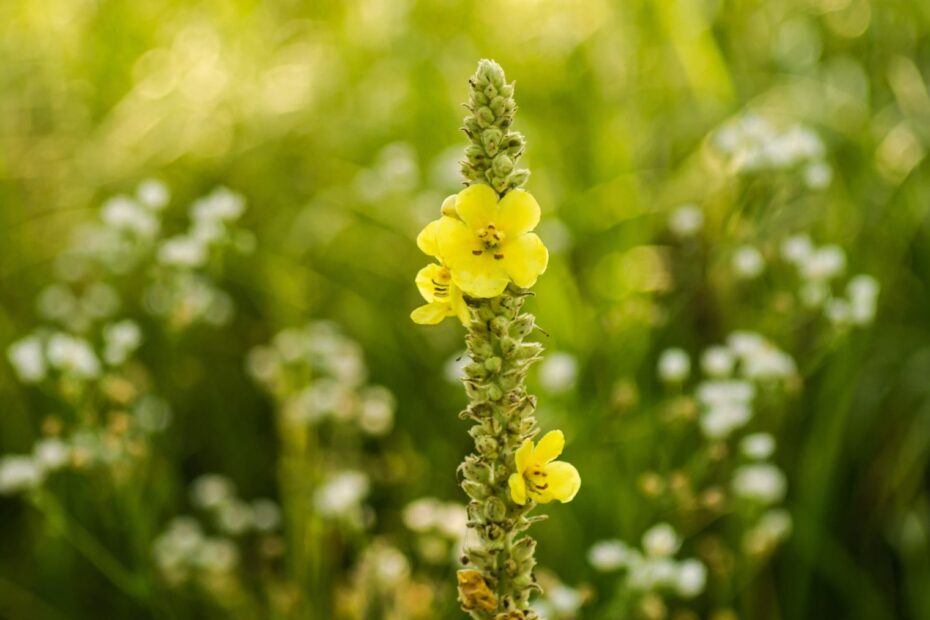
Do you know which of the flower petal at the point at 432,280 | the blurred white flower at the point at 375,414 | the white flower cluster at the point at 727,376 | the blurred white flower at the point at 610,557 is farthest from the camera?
the blurred white flower at the point at 375,414

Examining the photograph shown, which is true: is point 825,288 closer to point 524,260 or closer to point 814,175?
point 814,175

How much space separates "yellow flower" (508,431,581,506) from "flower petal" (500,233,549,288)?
176 millimetres

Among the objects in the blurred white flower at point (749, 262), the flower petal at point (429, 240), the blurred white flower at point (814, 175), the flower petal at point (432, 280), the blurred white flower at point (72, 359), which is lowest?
the flower petal at point (432, 280)

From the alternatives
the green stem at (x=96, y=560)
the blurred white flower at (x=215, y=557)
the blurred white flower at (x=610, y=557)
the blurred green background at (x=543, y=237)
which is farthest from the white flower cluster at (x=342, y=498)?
the blurred white flower at (x=610, y=557)

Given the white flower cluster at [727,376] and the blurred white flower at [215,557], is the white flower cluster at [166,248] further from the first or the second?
the white flower cluster at [727,376]

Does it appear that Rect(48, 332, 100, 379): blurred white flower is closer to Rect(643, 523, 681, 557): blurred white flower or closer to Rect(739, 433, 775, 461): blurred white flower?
Rect(643, 523, 681, 557): blurred white flower

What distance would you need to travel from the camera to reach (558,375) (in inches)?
92.4

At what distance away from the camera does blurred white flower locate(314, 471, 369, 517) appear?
7.37 feet

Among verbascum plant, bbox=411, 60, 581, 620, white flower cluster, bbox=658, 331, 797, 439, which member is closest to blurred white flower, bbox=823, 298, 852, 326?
white flower cluster, bbox=658, 331, 797, 439

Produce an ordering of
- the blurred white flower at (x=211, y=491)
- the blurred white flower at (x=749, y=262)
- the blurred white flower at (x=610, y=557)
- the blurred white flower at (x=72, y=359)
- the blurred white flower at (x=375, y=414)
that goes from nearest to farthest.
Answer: the blurred white flower at (x=610, y=557) < the blurred white flower at (x=72, y=359) < the blurred white flower at (x=749, y=262) < the blurred white flower at (x=375, y=414) < the blurred white flower at (x=211, y=491)

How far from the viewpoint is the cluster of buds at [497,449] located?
1150 mm

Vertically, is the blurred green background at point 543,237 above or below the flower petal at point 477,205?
above

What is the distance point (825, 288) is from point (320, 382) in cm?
130

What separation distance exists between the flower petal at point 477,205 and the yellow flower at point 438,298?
0.23ft
